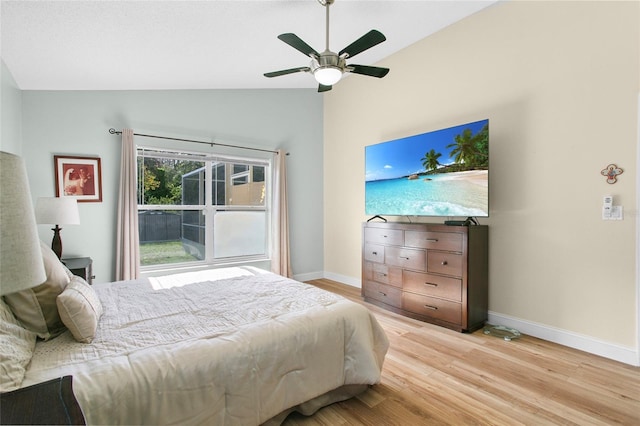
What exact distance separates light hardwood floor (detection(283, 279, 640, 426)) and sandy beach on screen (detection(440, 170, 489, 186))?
1.44 m

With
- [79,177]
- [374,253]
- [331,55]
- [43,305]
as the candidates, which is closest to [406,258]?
[374,253]

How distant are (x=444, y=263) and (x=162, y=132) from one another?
3.69 meters

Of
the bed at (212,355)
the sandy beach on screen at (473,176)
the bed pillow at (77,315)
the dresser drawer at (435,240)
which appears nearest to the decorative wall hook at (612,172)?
the sandy beach on screen at (473,176)

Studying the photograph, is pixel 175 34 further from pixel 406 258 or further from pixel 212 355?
pixel 406 258

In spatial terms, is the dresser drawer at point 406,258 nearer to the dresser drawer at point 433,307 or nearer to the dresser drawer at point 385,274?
the dresser drawer at point 385,274

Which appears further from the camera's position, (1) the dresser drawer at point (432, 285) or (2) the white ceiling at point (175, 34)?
(1) the dresser drawer at point (432, 285)

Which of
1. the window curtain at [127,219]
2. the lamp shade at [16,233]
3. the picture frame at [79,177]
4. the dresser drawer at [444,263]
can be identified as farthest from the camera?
the window curtain at [127,219]

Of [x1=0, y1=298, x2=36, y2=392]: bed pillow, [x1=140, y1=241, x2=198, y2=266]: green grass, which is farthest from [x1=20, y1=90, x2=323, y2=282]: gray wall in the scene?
[x1=0, y1=298, x2=36, y2=392]: bed pillow

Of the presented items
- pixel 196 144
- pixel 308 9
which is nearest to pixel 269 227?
pixel 196 144

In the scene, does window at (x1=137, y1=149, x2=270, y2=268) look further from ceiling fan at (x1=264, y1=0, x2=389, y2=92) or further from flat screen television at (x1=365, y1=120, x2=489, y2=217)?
ceiling fan at (x1=264, y1=0, x2=389, y2=92)

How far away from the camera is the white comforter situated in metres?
1.21

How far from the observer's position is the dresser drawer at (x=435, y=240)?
2.94 metres

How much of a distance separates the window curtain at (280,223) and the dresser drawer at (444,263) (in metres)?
2.30

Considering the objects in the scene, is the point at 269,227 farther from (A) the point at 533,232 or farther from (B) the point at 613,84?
(B) the point at 613,84
